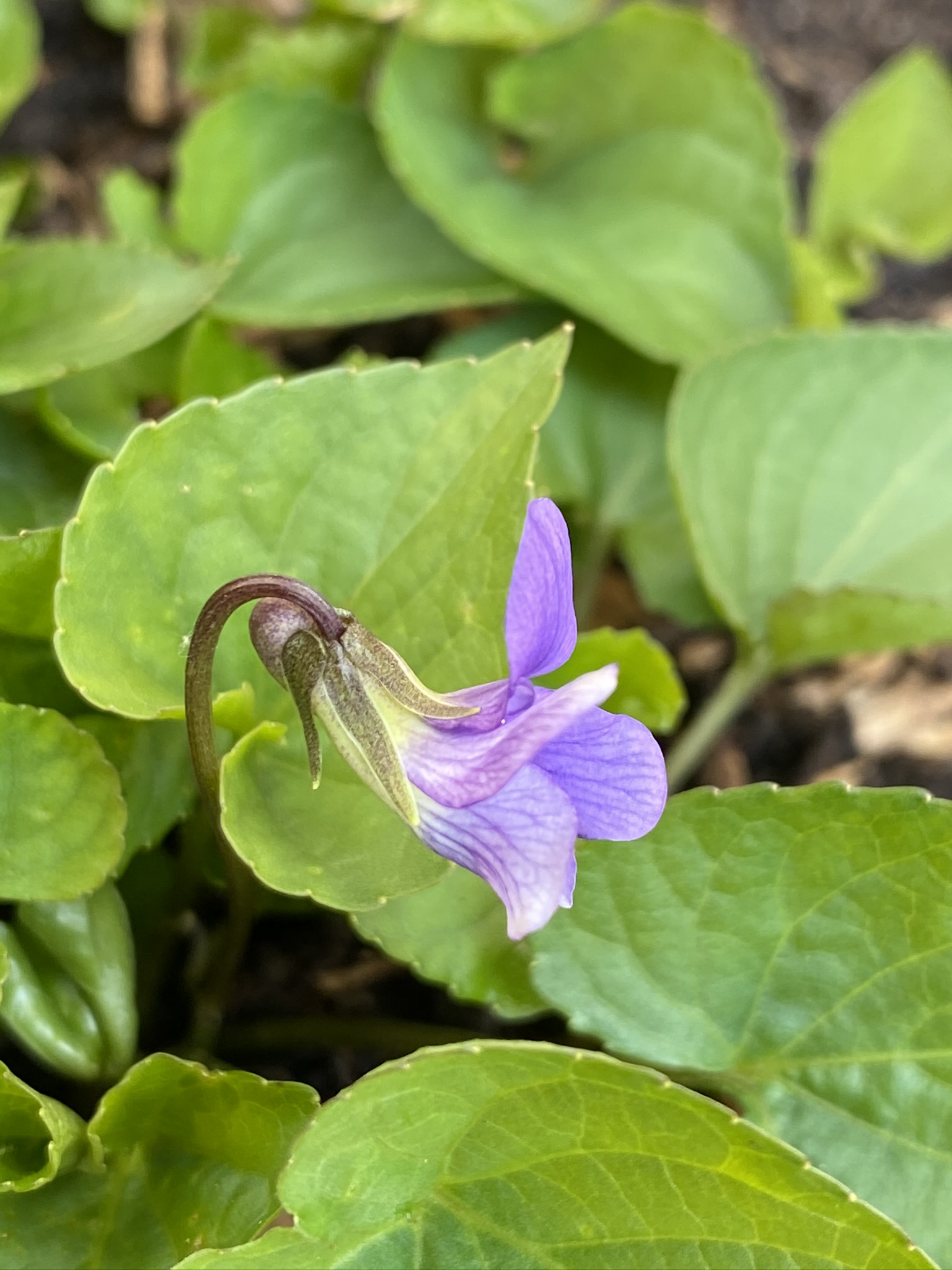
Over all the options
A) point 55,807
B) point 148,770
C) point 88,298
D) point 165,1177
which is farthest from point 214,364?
point 165,1177

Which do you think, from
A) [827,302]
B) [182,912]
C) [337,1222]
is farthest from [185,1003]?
[827,302]

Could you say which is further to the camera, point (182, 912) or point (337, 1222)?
point (182, 912)

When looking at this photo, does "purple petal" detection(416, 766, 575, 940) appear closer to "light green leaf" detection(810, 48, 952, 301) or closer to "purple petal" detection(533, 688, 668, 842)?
"purple petal" detection(533, 688, 668, 842)

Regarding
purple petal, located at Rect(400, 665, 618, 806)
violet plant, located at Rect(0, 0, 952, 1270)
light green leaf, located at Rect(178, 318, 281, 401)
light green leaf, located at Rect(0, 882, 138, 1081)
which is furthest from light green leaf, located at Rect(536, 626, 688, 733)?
light green leaf, located at Rect(178, 318, 281, 401)

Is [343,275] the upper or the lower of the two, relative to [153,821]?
upper

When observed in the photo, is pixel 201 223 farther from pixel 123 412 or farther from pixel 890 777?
pixel 890 777

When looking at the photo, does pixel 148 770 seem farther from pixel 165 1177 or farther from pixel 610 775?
pixel 610 775

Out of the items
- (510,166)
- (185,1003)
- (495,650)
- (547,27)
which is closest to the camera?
(495,650)
